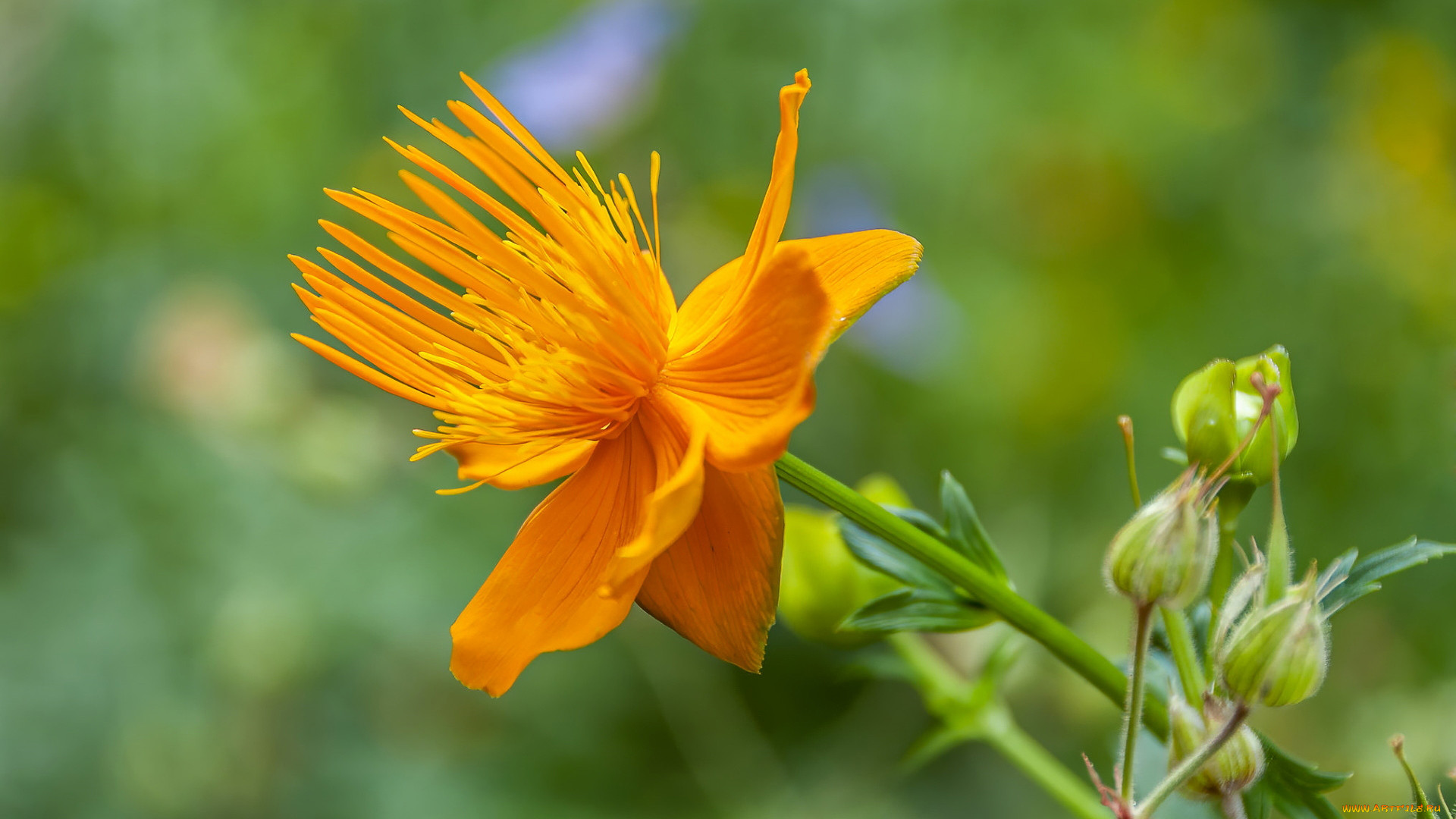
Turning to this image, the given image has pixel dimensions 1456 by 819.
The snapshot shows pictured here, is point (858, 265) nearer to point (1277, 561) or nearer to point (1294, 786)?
point (1277, 561)

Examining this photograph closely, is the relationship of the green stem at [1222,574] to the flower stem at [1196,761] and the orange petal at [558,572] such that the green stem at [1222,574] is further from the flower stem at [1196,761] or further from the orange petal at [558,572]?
the orange petal at [558,572]

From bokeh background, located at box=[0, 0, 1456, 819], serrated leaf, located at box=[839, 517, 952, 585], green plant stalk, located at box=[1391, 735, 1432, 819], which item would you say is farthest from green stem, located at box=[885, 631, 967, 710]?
bokeh background, located at box=[0, 0, 1456, 819]

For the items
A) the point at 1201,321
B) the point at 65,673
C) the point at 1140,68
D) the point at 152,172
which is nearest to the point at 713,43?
the point at 1140,68

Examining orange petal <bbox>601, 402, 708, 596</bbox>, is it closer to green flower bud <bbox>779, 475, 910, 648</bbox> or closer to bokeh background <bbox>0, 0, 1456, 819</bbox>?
green flower bud <bbox>779, 475, 910, 648</bbox>

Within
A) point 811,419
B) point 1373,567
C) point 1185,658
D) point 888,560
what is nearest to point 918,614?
point 888,560

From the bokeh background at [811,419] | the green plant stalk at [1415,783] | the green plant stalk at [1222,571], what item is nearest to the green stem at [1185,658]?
the green plant stalk at [1222,571]

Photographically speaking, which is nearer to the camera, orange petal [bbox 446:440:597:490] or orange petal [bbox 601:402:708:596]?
orange petal [bbox 601:402:708:596]
